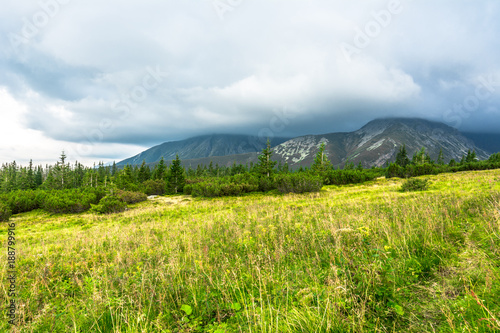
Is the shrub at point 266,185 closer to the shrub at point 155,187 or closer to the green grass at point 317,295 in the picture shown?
the shrub at point 155,187

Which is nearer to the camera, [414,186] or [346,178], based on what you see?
[414,186]

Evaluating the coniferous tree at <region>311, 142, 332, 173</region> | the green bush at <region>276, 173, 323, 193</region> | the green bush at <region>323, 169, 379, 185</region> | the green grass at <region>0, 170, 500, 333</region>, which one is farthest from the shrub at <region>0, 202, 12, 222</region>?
the coniferous tree at <region>311, 142, 332, 173</region>

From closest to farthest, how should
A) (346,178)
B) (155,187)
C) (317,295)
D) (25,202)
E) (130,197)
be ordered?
(317,295) < (25,202) < (130,197) < (346,178) < (155,187)

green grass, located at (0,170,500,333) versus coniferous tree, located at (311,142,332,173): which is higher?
coniferous tree, located at (311,142,332,173)

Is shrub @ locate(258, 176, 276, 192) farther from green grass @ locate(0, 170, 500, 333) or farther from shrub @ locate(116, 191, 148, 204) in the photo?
green grass @ locate(0, 170, 500, 333)

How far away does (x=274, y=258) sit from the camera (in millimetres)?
4422

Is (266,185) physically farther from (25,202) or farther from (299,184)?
(25,202)

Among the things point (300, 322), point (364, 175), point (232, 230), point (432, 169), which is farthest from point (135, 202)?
point (432, 169)

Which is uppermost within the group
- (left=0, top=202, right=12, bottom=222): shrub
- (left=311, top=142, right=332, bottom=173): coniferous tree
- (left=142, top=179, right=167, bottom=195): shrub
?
(left=311, top=142, right=332, bottom=173): coniferous tree

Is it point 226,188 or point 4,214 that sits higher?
point 226,188

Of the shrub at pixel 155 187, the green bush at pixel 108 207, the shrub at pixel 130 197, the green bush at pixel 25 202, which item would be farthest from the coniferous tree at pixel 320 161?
the green bush at pixel 25 202

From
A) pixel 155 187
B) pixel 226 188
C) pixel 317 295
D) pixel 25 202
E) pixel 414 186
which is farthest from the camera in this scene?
pixel 155 187

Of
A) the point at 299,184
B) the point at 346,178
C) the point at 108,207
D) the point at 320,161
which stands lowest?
the point at 108,207

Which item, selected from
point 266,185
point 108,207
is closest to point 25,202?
point 108,207
